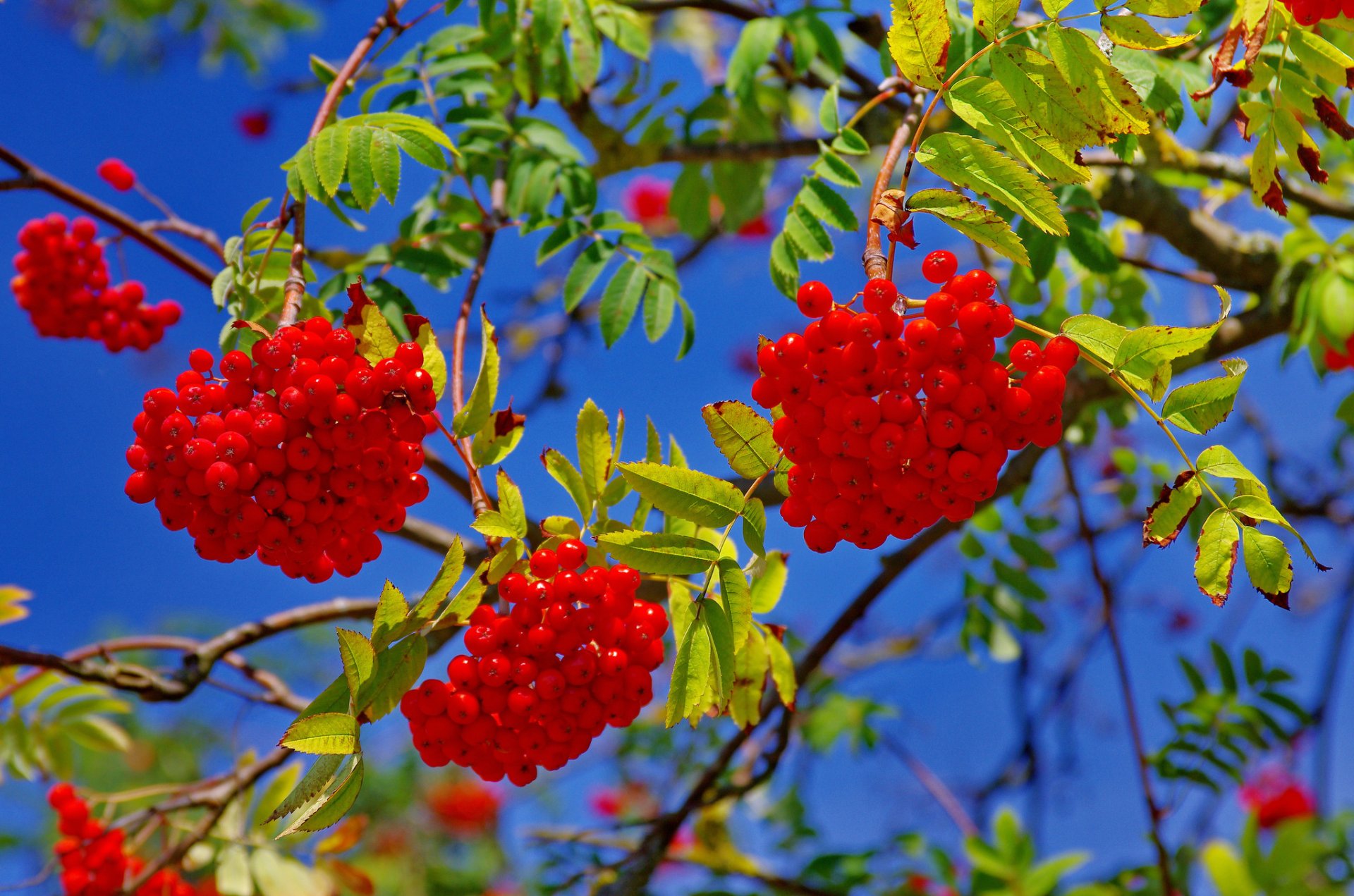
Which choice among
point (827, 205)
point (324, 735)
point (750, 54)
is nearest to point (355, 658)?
point (324, 735)

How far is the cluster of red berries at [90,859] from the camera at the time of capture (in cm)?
279

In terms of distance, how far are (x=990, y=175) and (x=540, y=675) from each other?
1.09 m

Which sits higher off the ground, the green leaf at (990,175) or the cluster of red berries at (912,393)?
the green leaf at (990,175)

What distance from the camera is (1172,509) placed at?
1.58 meters

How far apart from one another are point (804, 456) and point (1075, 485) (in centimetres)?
186

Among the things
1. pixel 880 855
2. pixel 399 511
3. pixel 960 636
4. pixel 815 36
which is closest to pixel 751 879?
pixel 880 855

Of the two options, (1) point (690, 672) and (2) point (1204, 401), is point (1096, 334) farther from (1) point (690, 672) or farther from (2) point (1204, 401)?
(1) point (690, 672)

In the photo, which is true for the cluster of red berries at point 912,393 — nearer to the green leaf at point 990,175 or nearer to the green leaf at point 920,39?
the green leaf at point 990,175

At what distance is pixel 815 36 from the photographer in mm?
2732

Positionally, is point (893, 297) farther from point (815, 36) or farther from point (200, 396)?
point (815, 36)

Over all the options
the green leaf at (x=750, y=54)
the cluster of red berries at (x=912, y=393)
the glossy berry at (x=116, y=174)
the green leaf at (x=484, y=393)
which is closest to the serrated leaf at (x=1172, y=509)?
the cluster of red berries at (x=912, y=393)

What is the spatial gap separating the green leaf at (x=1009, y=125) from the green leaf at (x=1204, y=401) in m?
0.38

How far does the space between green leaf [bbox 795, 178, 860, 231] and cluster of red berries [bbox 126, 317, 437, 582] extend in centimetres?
91

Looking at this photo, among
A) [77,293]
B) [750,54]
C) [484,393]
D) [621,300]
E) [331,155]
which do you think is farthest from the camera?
[77,293]
